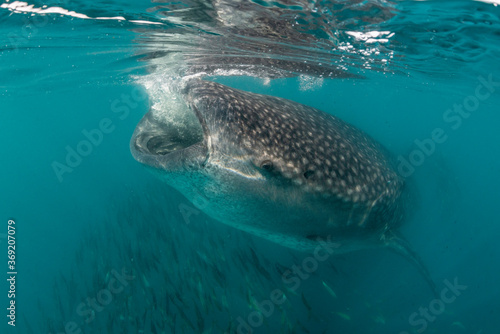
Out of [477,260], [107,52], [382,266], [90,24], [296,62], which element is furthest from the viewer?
[477,260]

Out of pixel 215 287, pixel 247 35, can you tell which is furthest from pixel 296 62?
pixel 215 287

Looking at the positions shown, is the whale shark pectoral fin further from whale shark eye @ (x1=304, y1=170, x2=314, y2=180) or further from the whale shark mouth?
the whale shark mouth

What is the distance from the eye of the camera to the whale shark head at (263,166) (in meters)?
3.10

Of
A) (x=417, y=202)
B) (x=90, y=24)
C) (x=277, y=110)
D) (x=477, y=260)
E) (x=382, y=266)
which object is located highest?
(x=90, y=24)

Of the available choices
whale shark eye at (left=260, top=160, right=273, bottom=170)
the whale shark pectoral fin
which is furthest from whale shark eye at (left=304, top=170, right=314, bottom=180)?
the whale shark pectoral fin

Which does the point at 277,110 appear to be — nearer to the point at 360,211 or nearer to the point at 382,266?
the point at 360,211

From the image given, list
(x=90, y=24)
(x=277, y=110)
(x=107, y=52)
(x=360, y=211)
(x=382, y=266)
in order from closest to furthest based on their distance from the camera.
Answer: (x=277, y=110)
(x=360, y=211)
(x=90, y=24)
(x=382, y=266)
(x=107, y=52)

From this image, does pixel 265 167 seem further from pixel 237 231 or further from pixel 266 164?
pixel 237 231

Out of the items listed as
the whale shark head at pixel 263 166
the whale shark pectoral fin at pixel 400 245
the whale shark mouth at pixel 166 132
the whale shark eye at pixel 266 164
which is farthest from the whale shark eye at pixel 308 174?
the whale shark pectoral fin at pixel 400 245

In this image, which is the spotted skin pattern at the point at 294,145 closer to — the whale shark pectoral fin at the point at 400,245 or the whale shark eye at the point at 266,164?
the whale shark eye at the point at 266,164

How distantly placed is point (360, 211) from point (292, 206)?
1.20m

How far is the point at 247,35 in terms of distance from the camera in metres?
8.98

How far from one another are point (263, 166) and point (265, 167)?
0.09ft

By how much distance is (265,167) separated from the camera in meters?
3.12
